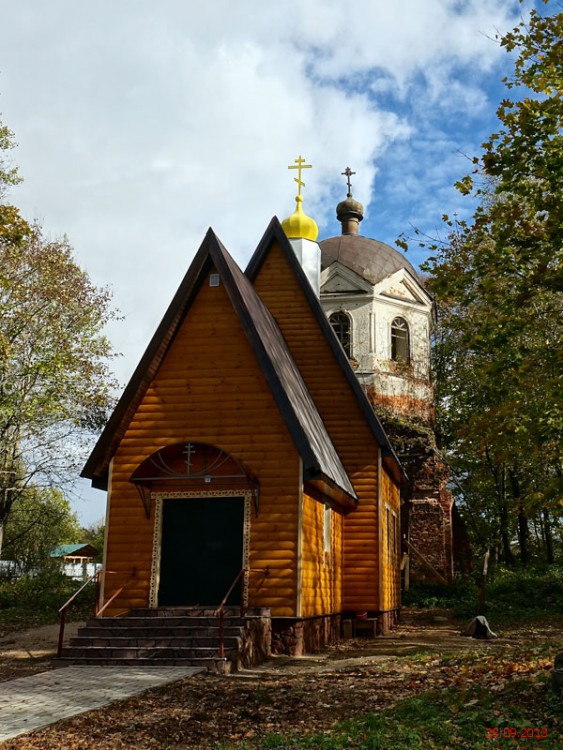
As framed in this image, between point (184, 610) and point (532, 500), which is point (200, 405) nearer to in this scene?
point (184, 610)

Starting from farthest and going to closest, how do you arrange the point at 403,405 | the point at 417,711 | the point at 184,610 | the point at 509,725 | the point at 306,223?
the point at 403,405 < the point at 306,223 < the point at 184,610 < the point at 417,711 < the point at 509,725

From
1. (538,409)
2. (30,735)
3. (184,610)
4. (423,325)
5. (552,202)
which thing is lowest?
(30,735)

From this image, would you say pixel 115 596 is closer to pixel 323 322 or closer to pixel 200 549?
pixel 200 549

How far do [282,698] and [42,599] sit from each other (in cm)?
1823

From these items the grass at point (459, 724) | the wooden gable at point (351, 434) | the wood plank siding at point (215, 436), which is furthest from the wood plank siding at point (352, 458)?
the grass at point (459, 724)

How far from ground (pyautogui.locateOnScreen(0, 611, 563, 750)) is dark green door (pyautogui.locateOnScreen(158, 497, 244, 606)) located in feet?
6.34

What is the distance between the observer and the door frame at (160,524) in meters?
14.9

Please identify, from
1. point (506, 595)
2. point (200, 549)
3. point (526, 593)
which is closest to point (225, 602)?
point (200, 549)

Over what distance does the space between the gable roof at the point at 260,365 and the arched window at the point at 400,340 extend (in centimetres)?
1658

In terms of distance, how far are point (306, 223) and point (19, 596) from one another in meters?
15.3

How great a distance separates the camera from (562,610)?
25.2 metres

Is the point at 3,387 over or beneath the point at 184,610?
over

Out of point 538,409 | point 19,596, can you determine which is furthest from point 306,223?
point 19,596

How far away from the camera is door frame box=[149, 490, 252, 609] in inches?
586
